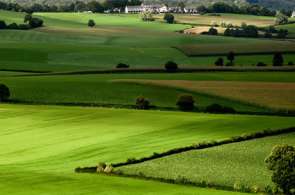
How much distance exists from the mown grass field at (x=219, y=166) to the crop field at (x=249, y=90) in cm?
2486

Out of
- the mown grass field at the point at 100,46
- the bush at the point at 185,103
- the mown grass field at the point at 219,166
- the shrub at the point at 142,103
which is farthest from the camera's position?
the mown grass field at the point at 100,46

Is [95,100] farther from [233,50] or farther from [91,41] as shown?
[91,41]

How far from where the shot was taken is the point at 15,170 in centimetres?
4894

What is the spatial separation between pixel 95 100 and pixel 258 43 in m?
75.7

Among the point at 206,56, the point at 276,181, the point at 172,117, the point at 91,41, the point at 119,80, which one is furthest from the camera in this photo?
the point at 91,41

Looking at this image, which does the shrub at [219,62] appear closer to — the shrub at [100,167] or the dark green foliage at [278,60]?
the dark green foliage at [278,60]

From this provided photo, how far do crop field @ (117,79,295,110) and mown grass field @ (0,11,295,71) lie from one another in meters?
31.3

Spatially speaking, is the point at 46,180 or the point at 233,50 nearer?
the point at 46,180

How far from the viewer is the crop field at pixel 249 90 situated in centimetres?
8073

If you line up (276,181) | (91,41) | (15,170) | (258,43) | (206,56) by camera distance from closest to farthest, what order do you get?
(276,181)
(15,170)
(206,56)
(258,43)
(91,41)

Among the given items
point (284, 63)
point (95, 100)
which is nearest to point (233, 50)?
point (284, 63)

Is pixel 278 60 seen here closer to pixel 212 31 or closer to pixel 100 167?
pixel 212 31

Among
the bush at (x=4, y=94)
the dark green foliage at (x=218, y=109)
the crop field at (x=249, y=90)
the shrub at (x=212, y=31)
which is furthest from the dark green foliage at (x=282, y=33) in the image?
the bush at (x=4, y=94)

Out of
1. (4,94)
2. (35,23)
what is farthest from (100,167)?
(35,23)
